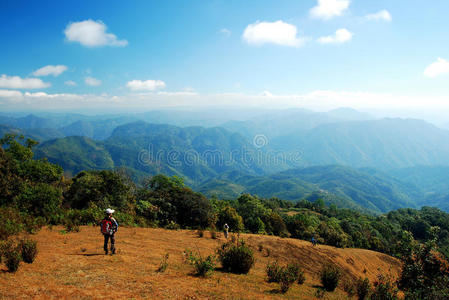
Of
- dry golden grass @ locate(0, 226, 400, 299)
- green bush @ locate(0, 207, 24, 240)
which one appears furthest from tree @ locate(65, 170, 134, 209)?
dry golden grass @ locate(0, 226, 400, 299)

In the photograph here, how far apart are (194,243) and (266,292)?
31.1 feet

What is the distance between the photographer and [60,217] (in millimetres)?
17312

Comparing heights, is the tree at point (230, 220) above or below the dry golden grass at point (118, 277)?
below

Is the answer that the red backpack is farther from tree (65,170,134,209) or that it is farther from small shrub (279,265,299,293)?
tree (65,170,134,209)

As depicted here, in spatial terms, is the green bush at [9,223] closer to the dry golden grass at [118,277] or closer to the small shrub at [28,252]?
the dry golden grass at [118,277]

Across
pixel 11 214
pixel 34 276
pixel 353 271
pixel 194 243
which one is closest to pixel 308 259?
pixel 353 271

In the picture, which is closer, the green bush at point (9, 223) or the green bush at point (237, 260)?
the green bush at point (237, 260)

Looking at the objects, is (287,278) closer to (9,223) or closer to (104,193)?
(9,223)

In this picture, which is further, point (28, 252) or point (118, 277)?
point (28, 252)

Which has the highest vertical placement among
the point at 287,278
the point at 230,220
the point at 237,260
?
the point at 237,260

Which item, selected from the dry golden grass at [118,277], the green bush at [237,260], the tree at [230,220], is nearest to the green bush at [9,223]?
the dry golden grass at [118,277]

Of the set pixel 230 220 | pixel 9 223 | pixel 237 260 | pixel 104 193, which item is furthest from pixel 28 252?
pixel 230 220

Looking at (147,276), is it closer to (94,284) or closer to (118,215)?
(94,284)

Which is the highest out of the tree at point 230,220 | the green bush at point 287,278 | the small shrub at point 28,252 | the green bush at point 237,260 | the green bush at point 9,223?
the small shrub at point 28,252
